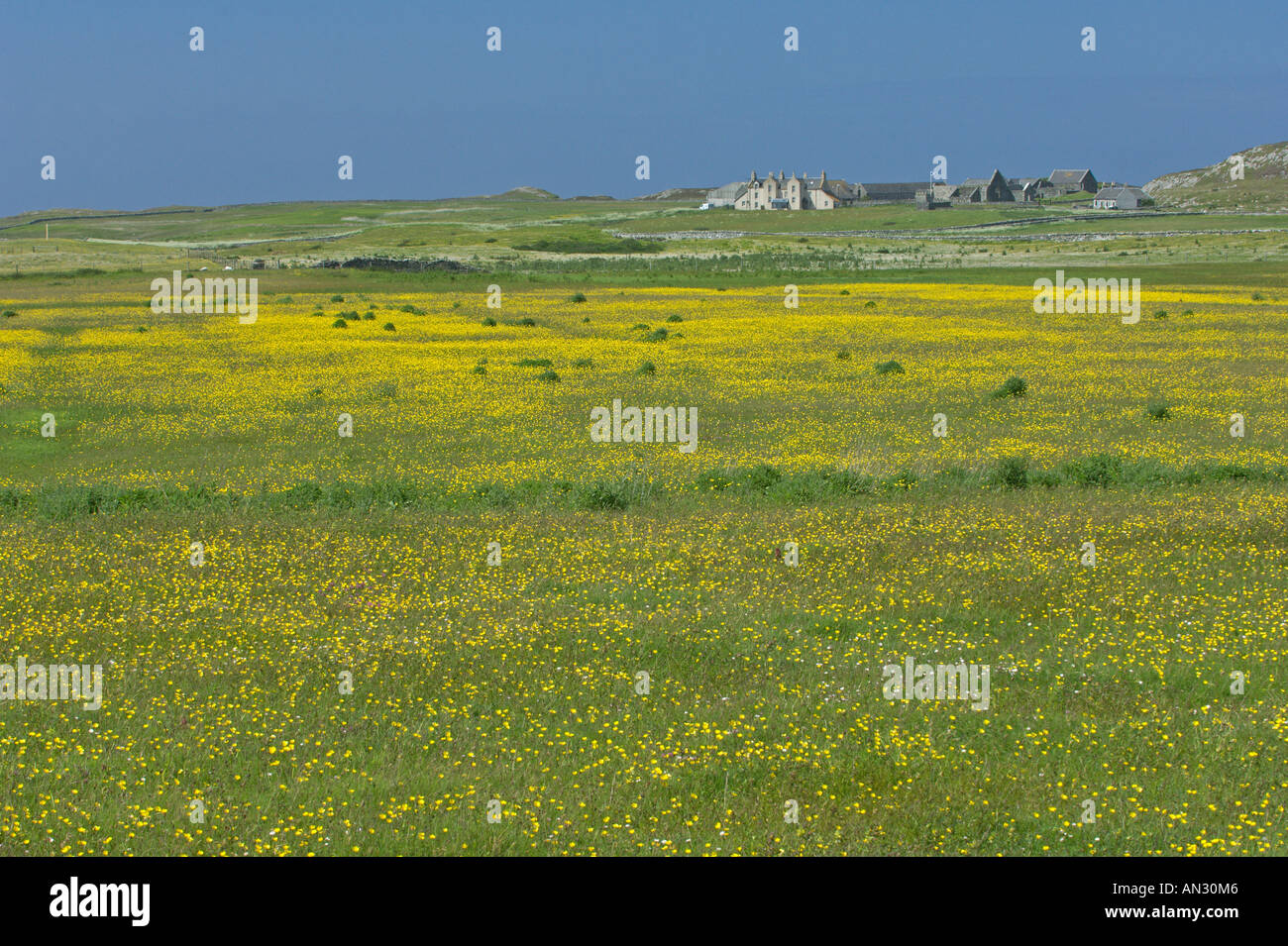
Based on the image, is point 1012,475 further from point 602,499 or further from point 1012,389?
point 1012,389

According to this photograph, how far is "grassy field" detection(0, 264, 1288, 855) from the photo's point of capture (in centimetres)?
785

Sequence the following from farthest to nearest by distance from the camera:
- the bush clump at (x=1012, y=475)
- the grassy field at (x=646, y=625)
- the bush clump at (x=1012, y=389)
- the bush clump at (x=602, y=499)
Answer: the bush clump at (x=1012, y=389), the bush clump at (x=1012, y=475), the bush clump at (x=602, y=499), the grassy field at (x=646, y=625)

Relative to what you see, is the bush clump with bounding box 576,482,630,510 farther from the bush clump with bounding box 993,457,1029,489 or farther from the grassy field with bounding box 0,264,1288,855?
the bush clump with bounding box 993,457,1029,489

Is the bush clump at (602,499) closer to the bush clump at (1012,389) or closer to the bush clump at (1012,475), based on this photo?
the bush clump at (1012,475)

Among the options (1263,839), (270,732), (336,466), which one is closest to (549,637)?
(270,732)

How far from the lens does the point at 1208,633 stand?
11.4m

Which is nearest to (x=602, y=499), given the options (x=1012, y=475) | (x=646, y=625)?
(x=646, y=625)

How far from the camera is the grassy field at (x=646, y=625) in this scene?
785 centimetres

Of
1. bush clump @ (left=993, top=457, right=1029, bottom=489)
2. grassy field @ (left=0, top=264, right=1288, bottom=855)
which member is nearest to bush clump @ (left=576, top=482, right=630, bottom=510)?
grassy field @ (left=0, top=264, right=1288, bottom=855)

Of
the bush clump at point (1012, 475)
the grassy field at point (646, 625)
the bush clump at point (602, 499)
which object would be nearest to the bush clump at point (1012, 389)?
the grassy field at point (646, 625)

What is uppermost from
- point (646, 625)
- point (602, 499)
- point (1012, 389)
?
point (1012, 389)

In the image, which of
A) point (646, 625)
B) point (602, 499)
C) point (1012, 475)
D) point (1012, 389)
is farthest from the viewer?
point (1012, 389)

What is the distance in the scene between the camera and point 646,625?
11.7 metres
